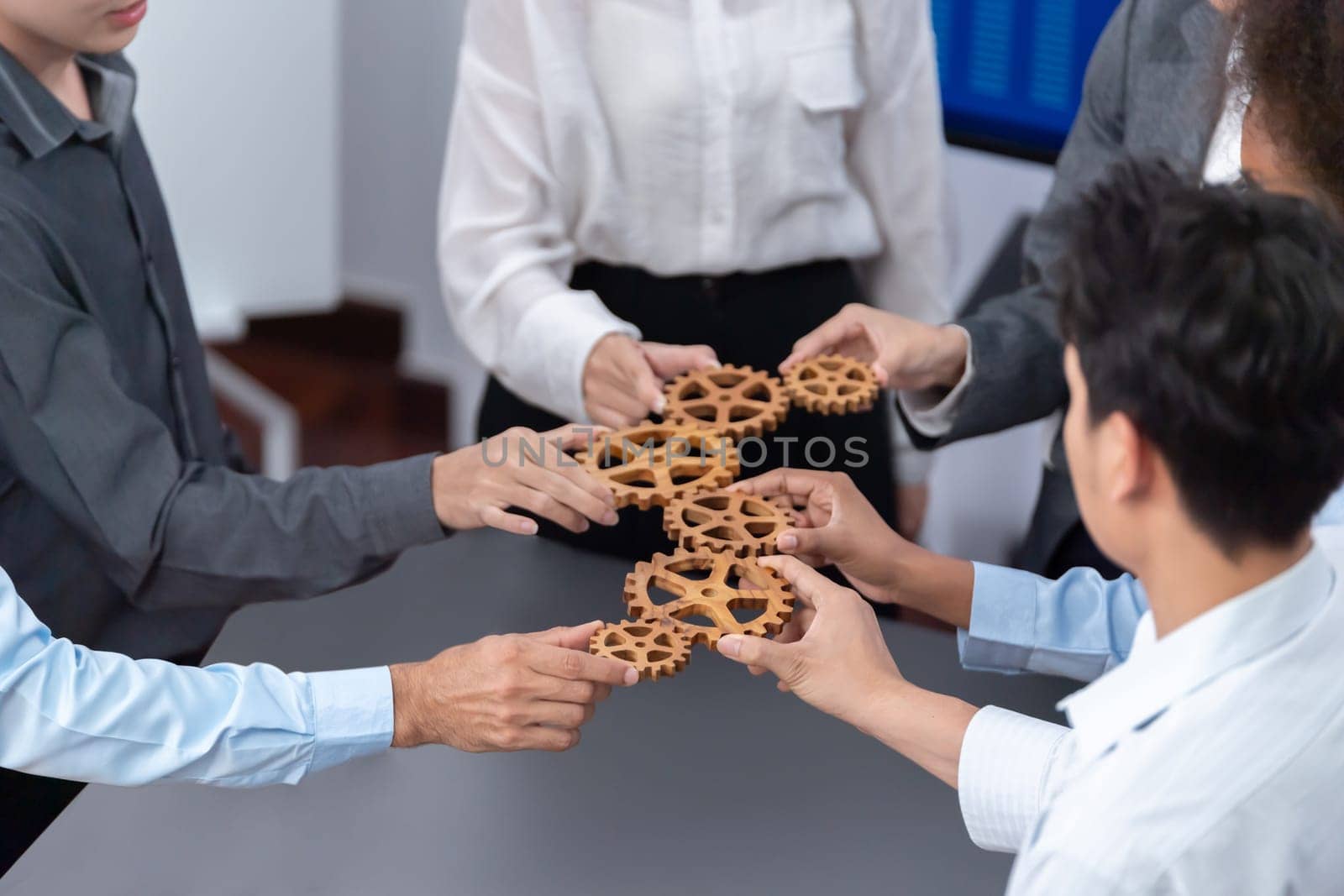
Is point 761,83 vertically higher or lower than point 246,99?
higher

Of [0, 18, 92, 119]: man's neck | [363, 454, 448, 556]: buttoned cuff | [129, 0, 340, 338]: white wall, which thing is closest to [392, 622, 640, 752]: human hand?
[363, 454, 448, 556]: buttoned cuff

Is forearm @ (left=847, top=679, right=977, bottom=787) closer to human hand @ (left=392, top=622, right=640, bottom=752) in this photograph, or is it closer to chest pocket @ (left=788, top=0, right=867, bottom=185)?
A: human hand @ (left=392, top=622, right=640, bottom=752)

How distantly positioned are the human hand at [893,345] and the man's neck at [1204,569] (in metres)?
0.66

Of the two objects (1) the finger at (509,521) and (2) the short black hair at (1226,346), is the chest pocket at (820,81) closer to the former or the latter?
(1) the finger at (509,521)

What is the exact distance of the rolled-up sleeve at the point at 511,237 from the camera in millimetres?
1594

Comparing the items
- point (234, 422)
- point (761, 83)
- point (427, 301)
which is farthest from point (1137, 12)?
point (234, 422)

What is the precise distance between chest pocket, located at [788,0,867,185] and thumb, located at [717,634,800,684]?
72cm

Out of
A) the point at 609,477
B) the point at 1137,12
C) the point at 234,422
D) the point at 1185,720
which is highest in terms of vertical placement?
the point at 1137,12

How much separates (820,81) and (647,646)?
758mm

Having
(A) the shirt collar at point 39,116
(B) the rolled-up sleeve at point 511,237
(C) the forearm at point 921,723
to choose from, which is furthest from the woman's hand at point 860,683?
(A) the shirt collar at point 39,116

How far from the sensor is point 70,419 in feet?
4.16

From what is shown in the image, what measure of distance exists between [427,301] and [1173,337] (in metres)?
2.92

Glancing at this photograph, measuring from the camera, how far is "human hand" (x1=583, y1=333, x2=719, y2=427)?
1.51 m

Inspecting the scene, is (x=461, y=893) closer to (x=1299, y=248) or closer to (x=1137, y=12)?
(x=1299, y=248)
